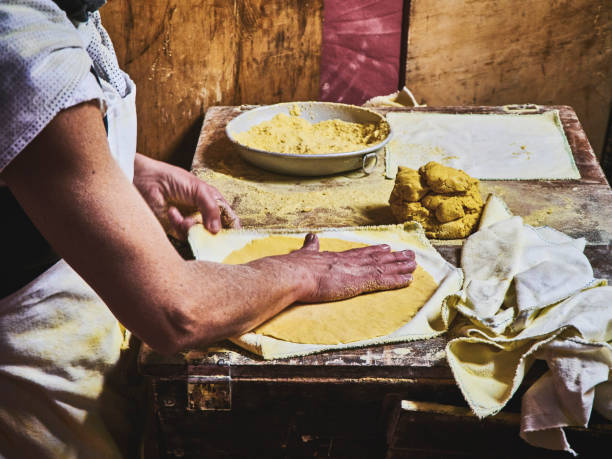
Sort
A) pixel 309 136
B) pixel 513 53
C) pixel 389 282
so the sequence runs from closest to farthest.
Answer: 1. pixel 389 282
2. pixel 309 136
3. pixel 513 53

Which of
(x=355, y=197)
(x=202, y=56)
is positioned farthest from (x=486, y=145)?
(x=202, y=56)

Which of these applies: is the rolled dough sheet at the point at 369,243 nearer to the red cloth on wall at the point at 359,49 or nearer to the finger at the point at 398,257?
the finger at the point at 398,257

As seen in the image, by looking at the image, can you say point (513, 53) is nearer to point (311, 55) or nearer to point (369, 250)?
point (311, 55)

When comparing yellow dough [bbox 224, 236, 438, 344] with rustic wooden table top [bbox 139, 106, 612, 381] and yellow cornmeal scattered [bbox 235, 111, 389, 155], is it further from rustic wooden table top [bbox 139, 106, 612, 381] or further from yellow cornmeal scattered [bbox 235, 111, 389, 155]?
yellow cornmeal scattered [bbox 235, 111, 389, 155]

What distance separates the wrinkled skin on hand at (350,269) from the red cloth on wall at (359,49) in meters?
3.29

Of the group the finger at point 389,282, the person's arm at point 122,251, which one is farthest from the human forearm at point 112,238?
the finger at point 389,282

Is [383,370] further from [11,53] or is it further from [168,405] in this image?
[11,53]

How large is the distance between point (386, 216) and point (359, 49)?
321 cm

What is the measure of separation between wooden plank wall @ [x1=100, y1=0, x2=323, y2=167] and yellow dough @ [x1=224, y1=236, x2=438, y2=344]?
146cm

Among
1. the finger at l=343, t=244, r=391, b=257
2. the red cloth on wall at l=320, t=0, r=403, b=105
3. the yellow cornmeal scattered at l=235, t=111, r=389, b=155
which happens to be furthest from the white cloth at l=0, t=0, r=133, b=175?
the red cloth on wall at l=320, t=0, r=403, b=105

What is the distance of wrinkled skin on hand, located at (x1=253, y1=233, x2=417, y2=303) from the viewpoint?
136cm

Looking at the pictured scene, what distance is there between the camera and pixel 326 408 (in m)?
1.29

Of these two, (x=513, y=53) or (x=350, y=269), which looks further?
(x=513, y=53)

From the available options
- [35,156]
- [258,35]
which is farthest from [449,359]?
[258,35]
